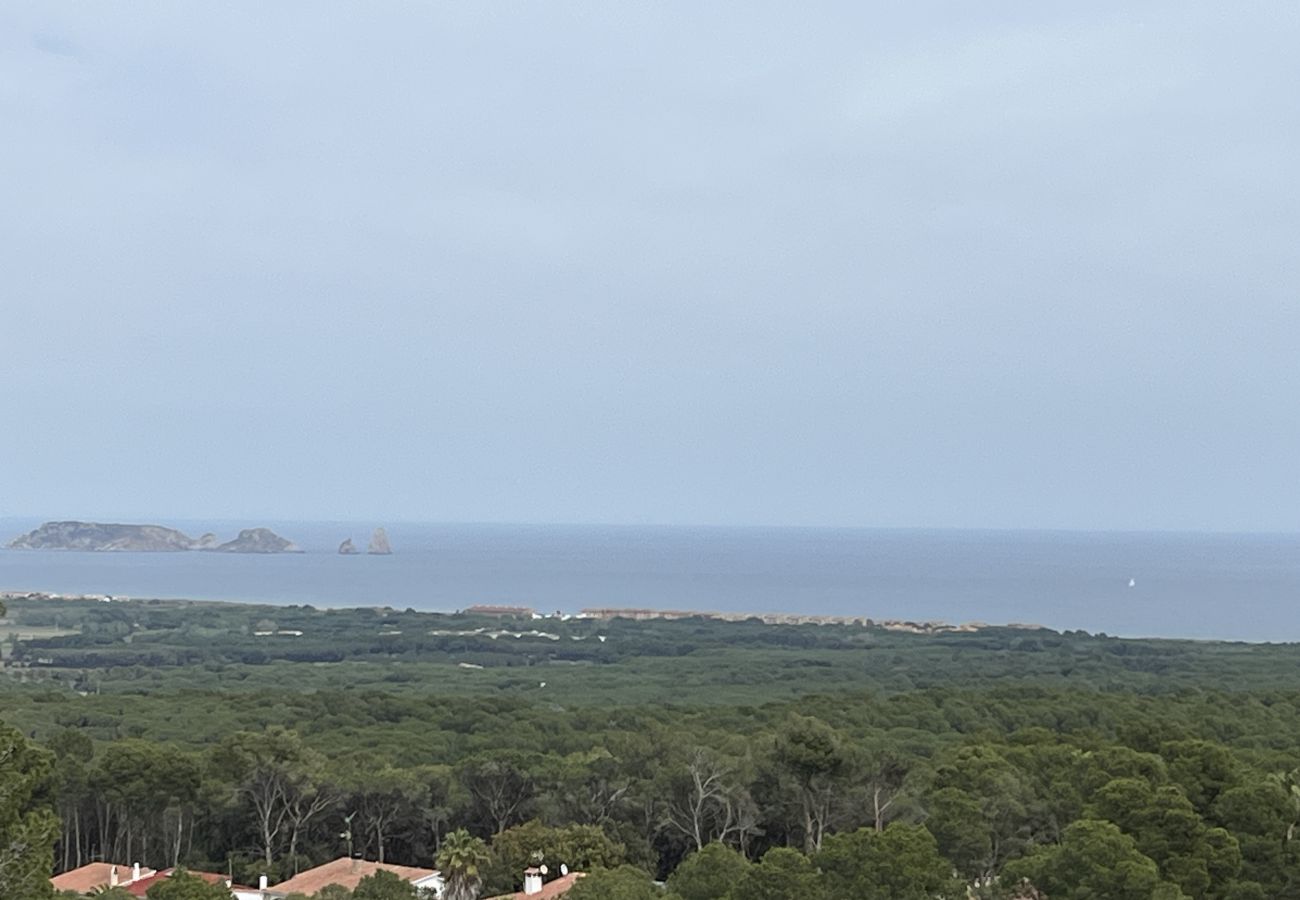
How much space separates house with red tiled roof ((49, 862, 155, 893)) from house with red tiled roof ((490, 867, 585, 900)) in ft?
27.7

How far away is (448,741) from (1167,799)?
75.5 ft

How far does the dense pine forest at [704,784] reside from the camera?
1867 cm

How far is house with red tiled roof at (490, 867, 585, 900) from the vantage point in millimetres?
23312

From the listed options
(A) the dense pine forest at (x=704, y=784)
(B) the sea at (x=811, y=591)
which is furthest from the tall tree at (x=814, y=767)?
(B) the sea at (x=811, y=591)

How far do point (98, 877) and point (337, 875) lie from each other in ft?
17.1

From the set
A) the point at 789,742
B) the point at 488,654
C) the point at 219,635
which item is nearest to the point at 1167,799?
the point at 789,742

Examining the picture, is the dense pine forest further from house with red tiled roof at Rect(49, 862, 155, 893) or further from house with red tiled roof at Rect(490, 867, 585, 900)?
house with red tiled roof at Rect(49, 862, 155, 893)

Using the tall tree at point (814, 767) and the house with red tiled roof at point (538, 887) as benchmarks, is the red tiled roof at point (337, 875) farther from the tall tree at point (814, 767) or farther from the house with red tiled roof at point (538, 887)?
the tall tree at point (814, 767)

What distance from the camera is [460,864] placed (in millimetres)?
22016

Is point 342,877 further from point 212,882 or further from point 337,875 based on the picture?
A: point 212,882

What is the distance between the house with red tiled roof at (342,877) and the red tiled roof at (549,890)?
2359 millimetres

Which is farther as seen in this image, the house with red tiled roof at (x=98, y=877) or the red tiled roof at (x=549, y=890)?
the house with red tiled roof at (x=98, y=877)

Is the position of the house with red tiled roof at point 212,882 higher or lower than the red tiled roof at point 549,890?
lower

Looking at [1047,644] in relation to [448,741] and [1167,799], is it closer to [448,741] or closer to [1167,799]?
[448,741]
